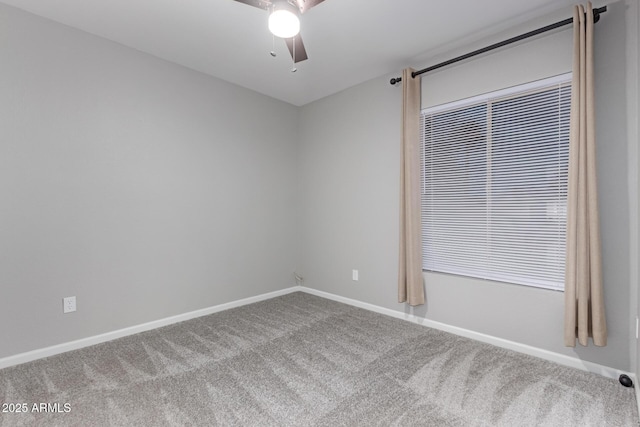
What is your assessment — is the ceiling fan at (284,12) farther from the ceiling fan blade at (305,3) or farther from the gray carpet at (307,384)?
the gray carpet at (307,384)

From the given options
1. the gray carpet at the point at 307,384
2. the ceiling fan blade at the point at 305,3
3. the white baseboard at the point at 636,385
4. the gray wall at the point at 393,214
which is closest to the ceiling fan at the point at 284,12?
the ceiling fan blade at the point at 305,3

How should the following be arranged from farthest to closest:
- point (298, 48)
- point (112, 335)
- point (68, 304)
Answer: point (112, 335), point (68, 304), point (298, 48)

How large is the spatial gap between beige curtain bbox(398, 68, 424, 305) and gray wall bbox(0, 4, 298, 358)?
5.75 feet

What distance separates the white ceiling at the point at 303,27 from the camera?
2.20m

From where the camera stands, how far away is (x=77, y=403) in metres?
1.78

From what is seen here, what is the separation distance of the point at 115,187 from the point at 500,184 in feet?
10.7

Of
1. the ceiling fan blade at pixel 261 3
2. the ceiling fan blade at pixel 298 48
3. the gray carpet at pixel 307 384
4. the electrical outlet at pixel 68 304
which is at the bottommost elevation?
the gray carpet at pixel 307 384

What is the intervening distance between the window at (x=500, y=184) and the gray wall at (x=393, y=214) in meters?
0.18

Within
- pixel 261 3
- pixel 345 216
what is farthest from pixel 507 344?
pixel 261 3

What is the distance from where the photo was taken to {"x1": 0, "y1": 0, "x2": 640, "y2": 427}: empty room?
1926 mm

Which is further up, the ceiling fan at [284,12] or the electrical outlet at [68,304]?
the ceiling fan at [284,12]

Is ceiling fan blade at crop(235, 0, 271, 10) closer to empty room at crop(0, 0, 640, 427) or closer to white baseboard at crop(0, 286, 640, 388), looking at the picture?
empty room at crop(0, 0, 640, 427)

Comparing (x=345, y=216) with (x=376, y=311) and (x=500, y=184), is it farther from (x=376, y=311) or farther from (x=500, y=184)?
(x=500, y=184)

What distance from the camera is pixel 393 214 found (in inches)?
128
